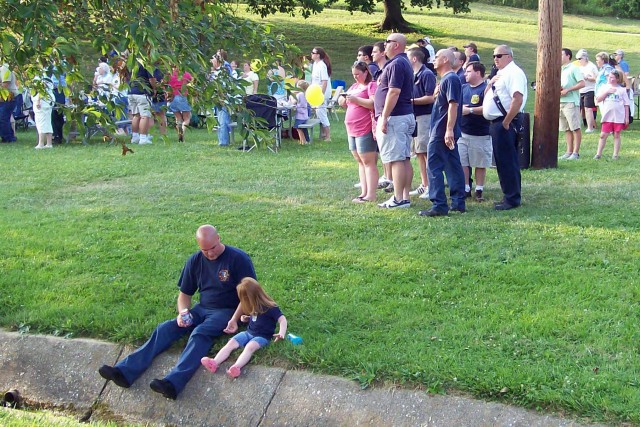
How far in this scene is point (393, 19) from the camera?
40.7m

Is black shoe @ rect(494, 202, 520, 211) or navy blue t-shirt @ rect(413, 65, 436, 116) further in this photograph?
navy blue t-shirt @ rect(413, 65, 436, 116)

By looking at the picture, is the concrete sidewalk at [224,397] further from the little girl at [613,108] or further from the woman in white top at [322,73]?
the woman in white top at [322,73]

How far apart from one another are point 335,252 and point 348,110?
8.32ft

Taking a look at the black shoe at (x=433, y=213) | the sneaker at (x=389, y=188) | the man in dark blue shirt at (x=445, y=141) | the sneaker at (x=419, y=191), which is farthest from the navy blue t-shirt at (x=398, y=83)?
the sneaker at (x=389, y=188)

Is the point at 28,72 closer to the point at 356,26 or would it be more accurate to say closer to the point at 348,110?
the point at 348,110

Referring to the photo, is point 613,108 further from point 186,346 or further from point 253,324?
point 186,346

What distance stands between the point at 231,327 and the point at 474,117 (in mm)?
4596

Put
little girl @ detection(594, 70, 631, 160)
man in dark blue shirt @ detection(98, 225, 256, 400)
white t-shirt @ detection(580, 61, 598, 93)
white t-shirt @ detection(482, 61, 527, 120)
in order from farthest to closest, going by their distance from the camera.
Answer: white t-shirt @ detection(580, 61, 598, 93) → little girl @ detection(594, 70, 631, 160) → white t-shirt @ detection(482, 61, 527, 120) → man in dark blue shirt @ detection(98, 225, 256, 400)

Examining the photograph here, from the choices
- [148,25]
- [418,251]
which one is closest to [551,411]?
[418,251]

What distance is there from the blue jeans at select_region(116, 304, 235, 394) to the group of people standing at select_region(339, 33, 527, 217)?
3.41 metres

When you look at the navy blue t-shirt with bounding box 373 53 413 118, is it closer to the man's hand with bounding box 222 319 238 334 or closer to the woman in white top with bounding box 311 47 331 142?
the man's hand with bounding box 222 319 238 334

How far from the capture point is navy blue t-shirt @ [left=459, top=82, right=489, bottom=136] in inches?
368

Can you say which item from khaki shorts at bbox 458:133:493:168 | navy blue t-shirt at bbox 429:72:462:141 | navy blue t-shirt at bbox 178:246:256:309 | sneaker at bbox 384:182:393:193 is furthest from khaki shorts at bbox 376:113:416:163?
navy blue t-shirt at bbox 178:246:256:309

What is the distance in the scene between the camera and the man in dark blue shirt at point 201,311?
6.04 m
